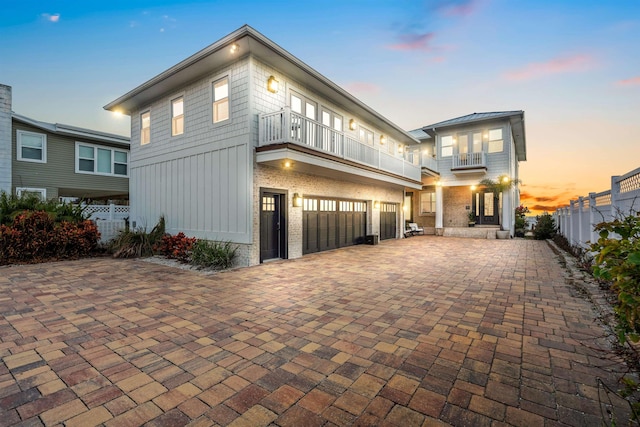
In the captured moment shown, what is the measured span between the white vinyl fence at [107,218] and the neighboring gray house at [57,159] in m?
3.11

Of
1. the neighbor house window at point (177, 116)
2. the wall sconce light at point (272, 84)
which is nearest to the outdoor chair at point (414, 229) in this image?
the wall sconce light at point (272, 84)

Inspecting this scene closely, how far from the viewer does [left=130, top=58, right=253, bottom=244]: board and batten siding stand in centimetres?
795

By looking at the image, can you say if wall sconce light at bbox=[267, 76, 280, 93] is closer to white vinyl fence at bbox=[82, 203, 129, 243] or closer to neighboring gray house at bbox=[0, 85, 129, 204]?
white vinyl fence at bbox=[82, 203, 129, 243]

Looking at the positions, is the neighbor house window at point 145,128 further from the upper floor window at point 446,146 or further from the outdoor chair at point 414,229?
the upper floor window at point 446,146

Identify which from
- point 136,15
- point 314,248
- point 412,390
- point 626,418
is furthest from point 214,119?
point 626,418

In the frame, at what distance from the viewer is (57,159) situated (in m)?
14.2

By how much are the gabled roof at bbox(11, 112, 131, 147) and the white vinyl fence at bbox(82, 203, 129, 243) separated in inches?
186

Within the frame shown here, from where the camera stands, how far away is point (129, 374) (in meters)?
2.50

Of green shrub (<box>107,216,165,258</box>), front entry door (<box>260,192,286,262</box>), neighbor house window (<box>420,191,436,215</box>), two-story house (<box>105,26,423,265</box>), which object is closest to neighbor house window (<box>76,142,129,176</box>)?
two-story house (<box>105,26,423,265</box>)

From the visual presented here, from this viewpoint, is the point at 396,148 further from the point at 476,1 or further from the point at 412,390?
the point at 412,390

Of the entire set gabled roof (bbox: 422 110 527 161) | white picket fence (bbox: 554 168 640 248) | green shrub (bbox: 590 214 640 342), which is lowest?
green shrub (bbox: 590 214 640 342)

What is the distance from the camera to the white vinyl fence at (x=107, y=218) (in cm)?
1078

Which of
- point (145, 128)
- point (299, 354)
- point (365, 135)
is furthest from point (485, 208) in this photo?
point (145, 128)

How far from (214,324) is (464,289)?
4.47 meters
